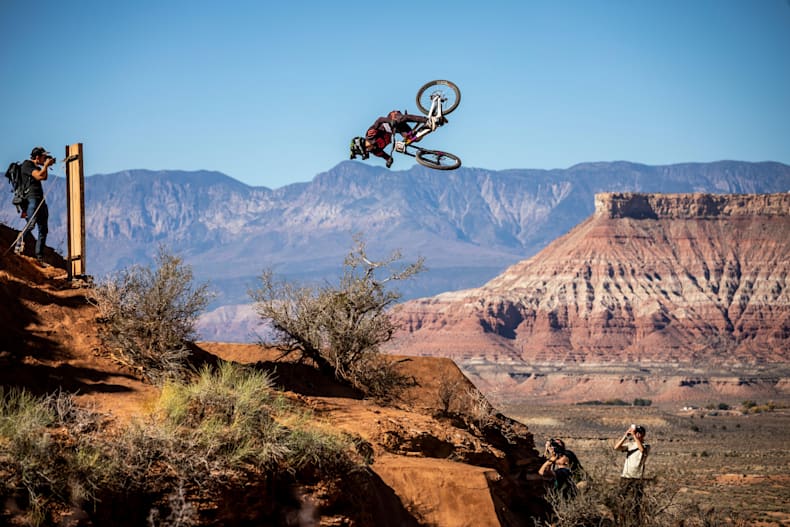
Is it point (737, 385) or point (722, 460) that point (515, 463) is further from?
point (737, 385)

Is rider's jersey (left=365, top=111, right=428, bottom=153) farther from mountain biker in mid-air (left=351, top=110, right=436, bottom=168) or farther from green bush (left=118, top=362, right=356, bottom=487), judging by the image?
green bush (left=118, top=362, right=356, bottom=487)

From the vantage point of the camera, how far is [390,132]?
58.8 ft

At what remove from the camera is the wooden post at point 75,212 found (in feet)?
58.2

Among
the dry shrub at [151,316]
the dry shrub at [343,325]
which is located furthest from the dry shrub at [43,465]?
the dry shrub at [343,325]

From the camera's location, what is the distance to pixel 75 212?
A: 1794 cm

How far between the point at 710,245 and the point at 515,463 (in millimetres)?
146517

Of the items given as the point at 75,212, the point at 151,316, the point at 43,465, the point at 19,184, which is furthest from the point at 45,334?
the point at 43,465

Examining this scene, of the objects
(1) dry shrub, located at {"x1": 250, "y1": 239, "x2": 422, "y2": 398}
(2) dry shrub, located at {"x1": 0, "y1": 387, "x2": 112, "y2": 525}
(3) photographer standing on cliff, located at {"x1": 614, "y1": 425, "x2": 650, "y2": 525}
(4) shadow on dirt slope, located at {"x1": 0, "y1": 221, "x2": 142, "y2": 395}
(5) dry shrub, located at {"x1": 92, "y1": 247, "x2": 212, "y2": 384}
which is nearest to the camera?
(2) dry shrub, located at {"x1": 0, "y1": 387, "x2": 112, "y2": 525}

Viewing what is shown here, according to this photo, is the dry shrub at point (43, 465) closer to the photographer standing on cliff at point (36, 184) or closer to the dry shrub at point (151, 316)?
the dry shrub at point (151, 316)

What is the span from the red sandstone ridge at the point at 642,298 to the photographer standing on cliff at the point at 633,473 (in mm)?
121493

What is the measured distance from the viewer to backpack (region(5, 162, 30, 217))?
705 inches

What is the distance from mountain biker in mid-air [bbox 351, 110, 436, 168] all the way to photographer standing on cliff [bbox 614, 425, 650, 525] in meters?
5.50

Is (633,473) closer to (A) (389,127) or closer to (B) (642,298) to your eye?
(A) (389,127)

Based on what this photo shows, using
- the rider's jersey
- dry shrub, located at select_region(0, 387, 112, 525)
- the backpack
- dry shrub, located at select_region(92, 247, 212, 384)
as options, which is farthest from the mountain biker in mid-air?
dry shrub, located at select_region(0, 387, 112, 525)
